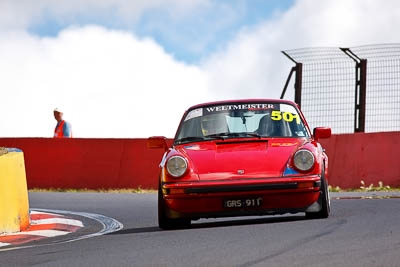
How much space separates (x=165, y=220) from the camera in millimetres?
8094

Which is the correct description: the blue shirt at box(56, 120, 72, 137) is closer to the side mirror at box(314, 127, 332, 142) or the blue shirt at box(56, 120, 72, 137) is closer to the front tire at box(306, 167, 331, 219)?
the side mirror at box(314, 127, 332, 142)

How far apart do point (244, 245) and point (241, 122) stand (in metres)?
2.50

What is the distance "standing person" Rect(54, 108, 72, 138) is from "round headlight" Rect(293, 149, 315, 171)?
9717 mm

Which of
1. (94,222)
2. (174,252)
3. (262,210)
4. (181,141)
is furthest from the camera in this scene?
(94,222)

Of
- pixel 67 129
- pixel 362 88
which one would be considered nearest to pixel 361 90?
pixel 362 88

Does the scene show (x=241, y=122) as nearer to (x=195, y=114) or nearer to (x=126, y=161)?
(x=195, y=114)

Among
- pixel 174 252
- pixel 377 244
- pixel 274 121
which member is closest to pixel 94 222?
pixel 274 121

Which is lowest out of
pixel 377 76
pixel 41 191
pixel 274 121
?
pixel 41 191

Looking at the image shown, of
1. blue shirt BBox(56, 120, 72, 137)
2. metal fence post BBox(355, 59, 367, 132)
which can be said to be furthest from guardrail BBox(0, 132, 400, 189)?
metal fence post BBox(355, 59, 367, 132)

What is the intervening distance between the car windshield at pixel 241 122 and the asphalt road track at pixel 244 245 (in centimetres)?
90

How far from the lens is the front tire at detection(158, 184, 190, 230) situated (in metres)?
7.99

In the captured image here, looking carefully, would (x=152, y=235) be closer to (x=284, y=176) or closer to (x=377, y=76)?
(x=284, y=176)

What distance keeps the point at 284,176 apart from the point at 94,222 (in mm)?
3075

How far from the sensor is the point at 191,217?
7910 millimetres
